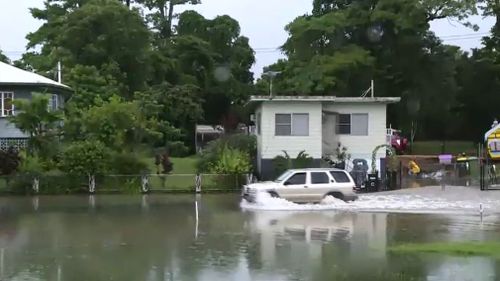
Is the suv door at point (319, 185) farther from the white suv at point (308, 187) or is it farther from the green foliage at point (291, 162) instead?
the green foliage at point (291, 162)

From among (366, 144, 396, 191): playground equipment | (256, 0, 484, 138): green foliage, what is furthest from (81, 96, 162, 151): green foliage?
(256, 0, 484, 138): green foliage

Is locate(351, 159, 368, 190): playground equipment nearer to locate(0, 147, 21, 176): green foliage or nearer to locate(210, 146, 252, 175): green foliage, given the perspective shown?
locate(210, 146, 252, 175): green foliage

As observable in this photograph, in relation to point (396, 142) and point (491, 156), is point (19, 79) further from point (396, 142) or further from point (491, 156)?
point (396, 142)

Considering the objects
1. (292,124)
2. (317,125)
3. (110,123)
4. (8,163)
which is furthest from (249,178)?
(8,163)

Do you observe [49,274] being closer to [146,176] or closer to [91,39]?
[146,176]

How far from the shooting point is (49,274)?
44.5 feet

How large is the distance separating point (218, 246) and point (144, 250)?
1.77 m

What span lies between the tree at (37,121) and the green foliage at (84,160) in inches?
66.1

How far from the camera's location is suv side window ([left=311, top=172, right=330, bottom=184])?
2857 cm

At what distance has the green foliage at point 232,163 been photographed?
35906 mm

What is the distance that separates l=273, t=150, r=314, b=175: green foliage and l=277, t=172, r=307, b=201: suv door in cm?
821

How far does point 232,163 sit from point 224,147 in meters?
2.36

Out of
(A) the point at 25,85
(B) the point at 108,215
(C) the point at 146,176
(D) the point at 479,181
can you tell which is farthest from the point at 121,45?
(B) the point at 108,215

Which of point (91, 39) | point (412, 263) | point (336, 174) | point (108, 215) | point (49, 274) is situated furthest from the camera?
point (91, 39)
